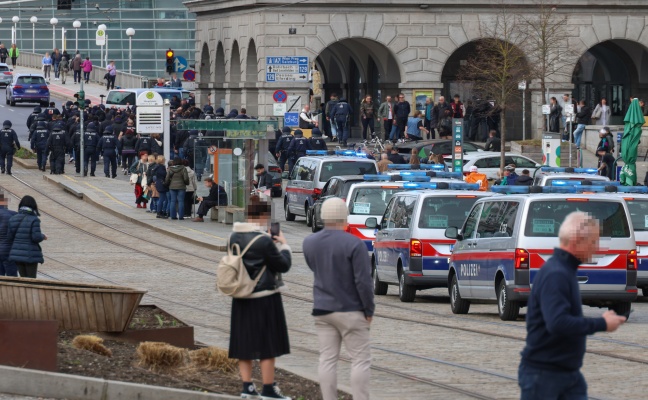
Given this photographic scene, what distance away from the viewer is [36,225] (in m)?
19.8

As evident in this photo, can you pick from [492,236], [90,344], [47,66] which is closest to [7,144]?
[492,236]

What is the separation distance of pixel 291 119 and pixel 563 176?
22.0 metres

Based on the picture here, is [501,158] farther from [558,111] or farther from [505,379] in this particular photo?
[505,379]

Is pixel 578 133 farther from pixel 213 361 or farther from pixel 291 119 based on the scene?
pixel 213 361

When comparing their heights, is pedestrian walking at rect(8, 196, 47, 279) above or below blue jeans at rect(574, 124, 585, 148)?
below

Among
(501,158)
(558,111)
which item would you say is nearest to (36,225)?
(501,158)

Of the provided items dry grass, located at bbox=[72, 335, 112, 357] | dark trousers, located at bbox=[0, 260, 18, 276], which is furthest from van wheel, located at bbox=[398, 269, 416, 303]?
dry grass, located at bbox=[72, 335, 112, 357]

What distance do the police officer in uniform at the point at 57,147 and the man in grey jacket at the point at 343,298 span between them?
3845cm

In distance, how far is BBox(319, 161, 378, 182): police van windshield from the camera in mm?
38250

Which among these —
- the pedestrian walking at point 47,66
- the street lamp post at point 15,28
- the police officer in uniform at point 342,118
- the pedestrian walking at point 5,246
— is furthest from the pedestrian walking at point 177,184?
the street lamp post at point 15,28

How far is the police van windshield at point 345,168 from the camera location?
125 feet

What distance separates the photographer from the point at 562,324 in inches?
328

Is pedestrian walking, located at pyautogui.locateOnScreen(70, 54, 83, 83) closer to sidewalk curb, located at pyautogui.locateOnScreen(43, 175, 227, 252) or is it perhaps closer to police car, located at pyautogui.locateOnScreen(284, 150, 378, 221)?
sidewalk curb, located at pyautogui.locateOnScreen(43, 175, 227, 252)

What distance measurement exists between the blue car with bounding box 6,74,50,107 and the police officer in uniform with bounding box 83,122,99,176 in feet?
85.8
